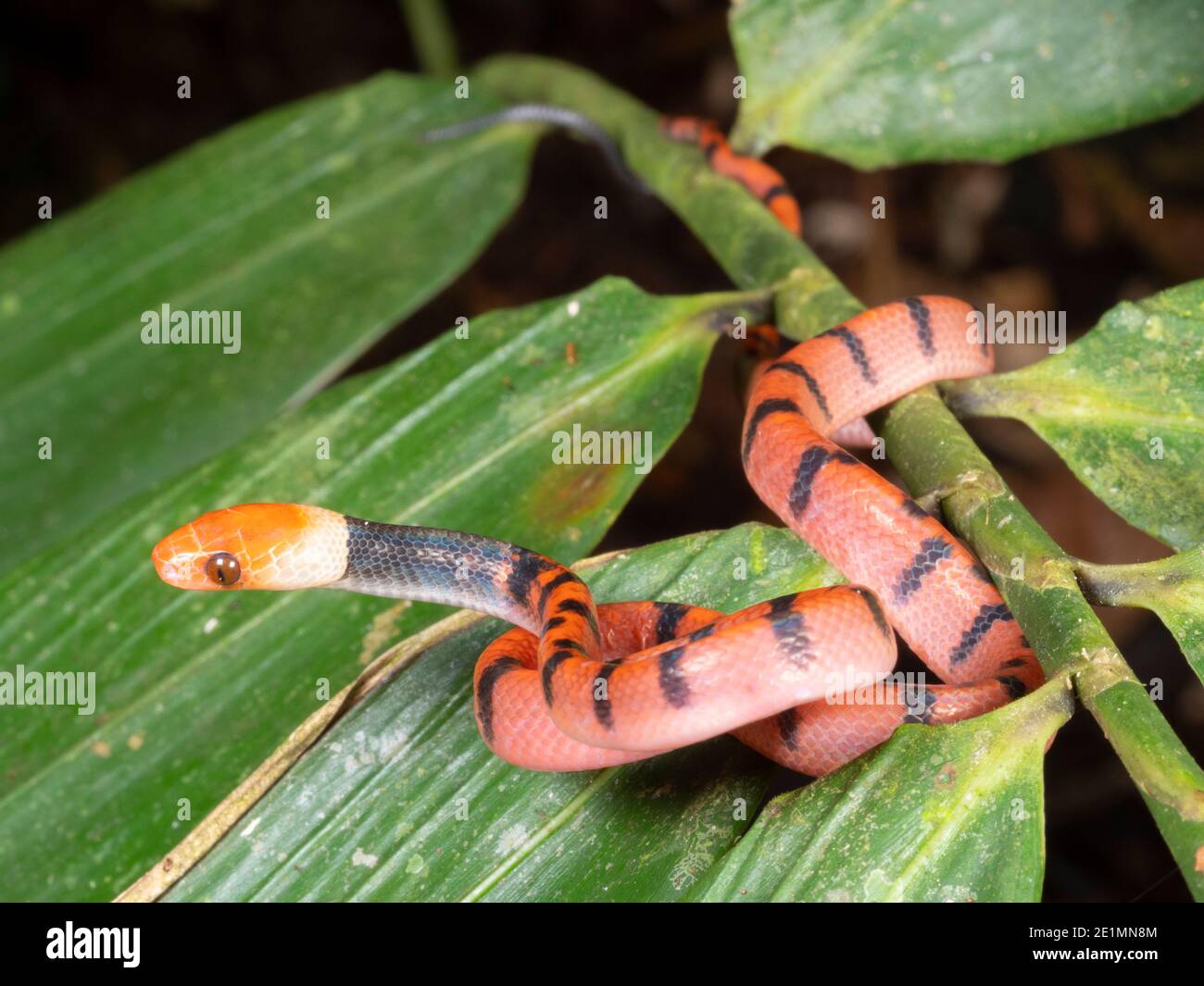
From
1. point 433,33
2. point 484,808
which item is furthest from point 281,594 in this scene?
point 433,33

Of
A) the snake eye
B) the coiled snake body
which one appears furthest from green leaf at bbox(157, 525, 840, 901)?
the snake eye

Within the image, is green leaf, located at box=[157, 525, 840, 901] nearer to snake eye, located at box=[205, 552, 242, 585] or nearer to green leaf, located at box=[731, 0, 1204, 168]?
snake eye, located at box=[205, 552, 242, 585]

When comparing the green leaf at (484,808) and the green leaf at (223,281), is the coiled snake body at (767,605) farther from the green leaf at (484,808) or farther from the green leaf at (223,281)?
the green leaf at (223,281)

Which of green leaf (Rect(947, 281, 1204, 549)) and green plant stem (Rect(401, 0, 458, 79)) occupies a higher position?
green plant stem (Rect(401, 0, 458, 79))

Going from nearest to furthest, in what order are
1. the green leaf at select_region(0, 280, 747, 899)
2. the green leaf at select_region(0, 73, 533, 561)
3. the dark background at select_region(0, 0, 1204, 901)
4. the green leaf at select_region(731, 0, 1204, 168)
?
the green leaf at select_region(0, 280, 747, 899), the green leaf at select_region(731, 0, 1204, 168), the green leaf at select_region(0, 73, 533, 561), the dark background at select_region(0, 0, 1204, 901)

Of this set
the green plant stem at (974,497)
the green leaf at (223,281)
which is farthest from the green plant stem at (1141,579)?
the green leaf at (223,281)

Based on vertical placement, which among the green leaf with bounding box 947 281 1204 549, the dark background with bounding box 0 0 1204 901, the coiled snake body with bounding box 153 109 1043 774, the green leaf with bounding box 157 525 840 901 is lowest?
the green leaf with bounding box 157 525 840 901

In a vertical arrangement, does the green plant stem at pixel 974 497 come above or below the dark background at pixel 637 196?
below
